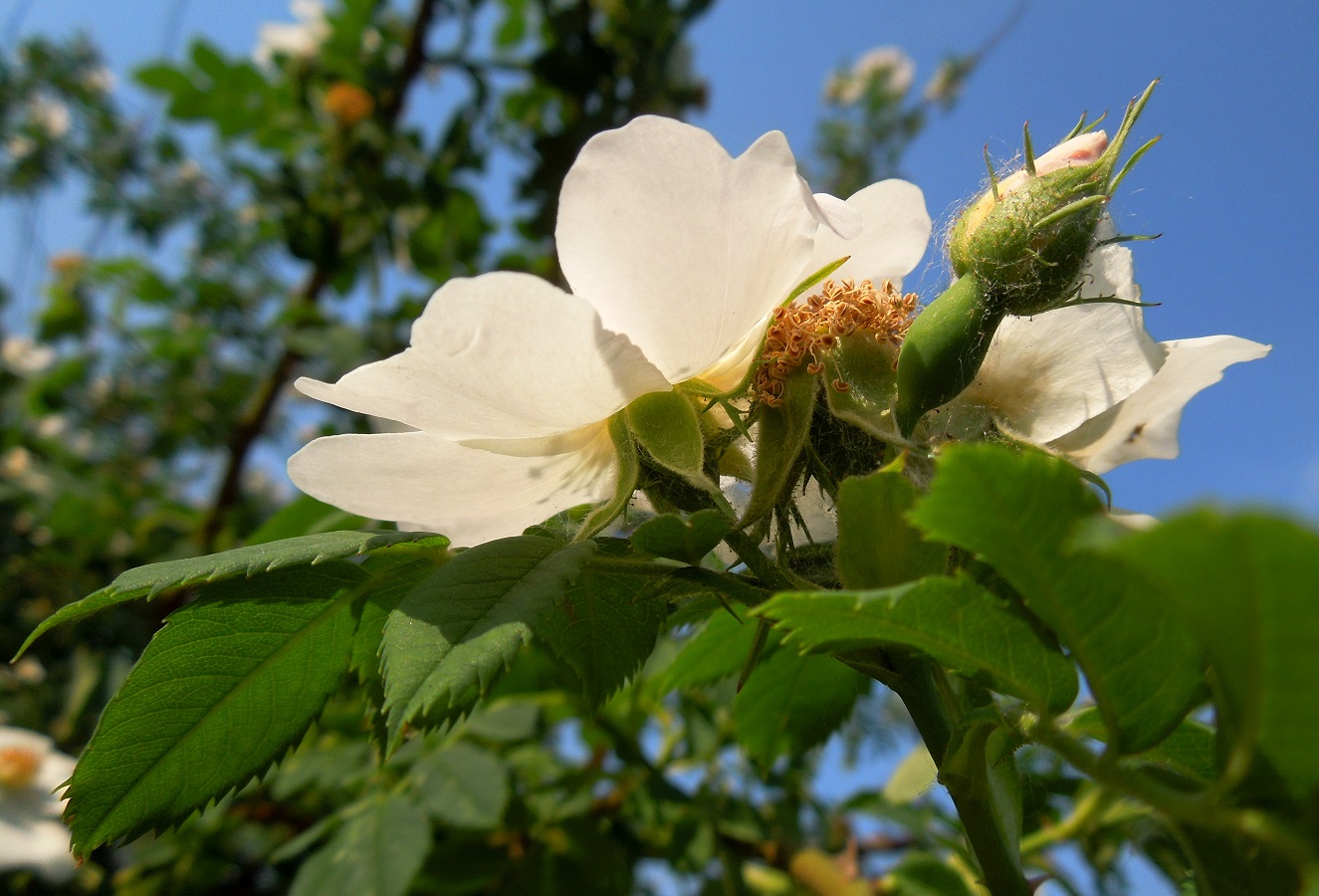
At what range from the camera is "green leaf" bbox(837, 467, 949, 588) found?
0.44 meters

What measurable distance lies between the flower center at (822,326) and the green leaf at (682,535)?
0.44 ft

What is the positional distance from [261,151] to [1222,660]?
2.66m

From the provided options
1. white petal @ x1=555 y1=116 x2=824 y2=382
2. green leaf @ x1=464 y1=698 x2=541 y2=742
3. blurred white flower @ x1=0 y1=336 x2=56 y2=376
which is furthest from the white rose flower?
blurred white flower @ x1=0 y1=336 x2=56 y2=376

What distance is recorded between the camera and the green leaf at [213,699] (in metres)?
0.50

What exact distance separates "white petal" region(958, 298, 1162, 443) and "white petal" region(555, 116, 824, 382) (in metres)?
0.17

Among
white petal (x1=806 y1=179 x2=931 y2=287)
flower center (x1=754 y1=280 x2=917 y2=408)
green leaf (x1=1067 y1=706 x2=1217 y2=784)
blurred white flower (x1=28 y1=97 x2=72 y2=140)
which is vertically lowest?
green leaf (x1=1067 y1=706 x2=1217 y2=784)

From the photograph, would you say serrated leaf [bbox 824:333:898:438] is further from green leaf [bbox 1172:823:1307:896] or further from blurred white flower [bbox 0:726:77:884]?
blurred white flower [bbox 0:726:77:884]

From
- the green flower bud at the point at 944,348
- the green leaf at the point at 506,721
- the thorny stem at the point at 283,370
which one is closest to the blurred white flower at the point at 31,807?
the thorny stem at the point at 283,370

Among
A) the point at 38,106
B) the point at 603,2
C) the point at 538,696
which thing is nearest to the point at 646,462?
the point at 538,696

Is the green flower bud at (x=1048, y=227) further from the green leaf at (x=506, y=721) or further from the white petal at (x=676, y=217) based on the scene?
the green leaf at (x=506, y=721)

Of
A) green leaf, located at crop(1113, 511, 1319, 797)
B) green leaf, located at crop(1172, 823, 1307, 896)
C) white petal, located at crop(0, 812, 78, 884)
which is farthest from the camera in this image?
white petal, located at crop(0, 812, 78, 884)

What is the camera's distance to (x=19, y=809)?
5.80 ft

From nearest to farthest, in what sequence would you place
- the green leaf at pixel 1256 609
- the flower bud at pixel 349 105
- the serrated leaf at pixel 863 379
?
1. the green leaf at pixel 1256 609
2. the serrated leaf at pixel 863 379
3. the flower bud at pixel 349 105

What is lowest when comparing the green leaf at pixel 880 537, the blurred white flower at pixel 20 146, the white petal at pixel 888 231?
the green leaf at pixel 880 537
